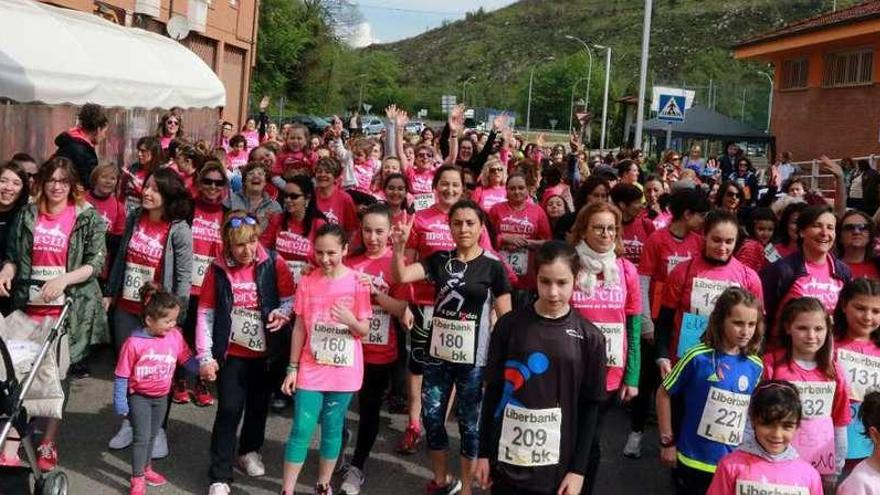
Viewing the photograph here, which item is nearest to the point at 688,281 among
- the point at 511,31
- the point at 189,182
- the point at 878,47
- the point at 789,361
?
the point at 789,361

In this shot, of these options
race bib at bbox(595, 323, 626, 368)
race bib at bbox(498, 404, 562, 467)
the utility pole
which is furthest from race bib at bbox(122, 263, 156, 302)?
the utility pole

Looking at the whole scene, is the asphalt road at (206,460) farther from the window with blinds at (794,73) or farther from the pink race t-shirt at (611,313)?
the window with blinds at (794,73)

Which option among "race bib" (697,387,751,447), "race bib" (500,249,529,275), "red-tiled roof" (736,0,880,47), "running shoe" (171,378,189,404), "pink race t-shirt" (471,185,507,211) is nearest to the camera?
"race bib" (697,387,751,447)

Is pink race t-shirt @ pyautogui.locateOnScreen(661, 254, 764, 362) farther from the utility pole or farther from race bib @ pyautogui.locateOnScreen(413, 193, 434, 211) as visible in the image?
the utility pole

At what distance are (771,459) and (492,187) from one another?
17.6ft

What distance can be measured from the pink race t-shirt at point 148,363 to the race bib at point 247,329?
16.0 inches

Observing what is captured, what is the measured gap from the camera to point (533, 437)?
399cm

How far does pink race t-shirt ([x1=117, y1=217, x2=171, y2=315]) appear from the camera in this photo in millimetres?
6336

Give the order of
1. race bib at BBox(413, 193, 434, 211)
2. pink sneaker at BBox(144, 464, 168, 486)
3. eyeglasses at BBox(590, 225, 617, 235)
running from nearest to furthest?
1. eyeglasses at BBox(590, 225, 617, 235)
2. pink sneaker at BBox(144, 464, 168, 486)
3. race bib at BBox(413, 193, 434, 211)

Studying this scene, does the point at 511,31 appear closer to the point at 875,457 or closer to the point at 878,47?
the point at 878,47

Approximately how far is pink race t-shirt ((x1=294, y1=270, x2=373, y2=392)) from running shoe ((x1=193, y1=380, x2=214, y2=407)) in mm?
2353

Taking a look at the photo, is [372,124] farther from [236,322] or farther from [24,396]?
[24,396]

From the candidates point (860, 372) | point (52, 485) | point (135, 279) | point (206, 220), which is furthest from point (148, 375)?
point (860, 372)

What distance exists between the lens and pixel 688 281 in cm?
566
